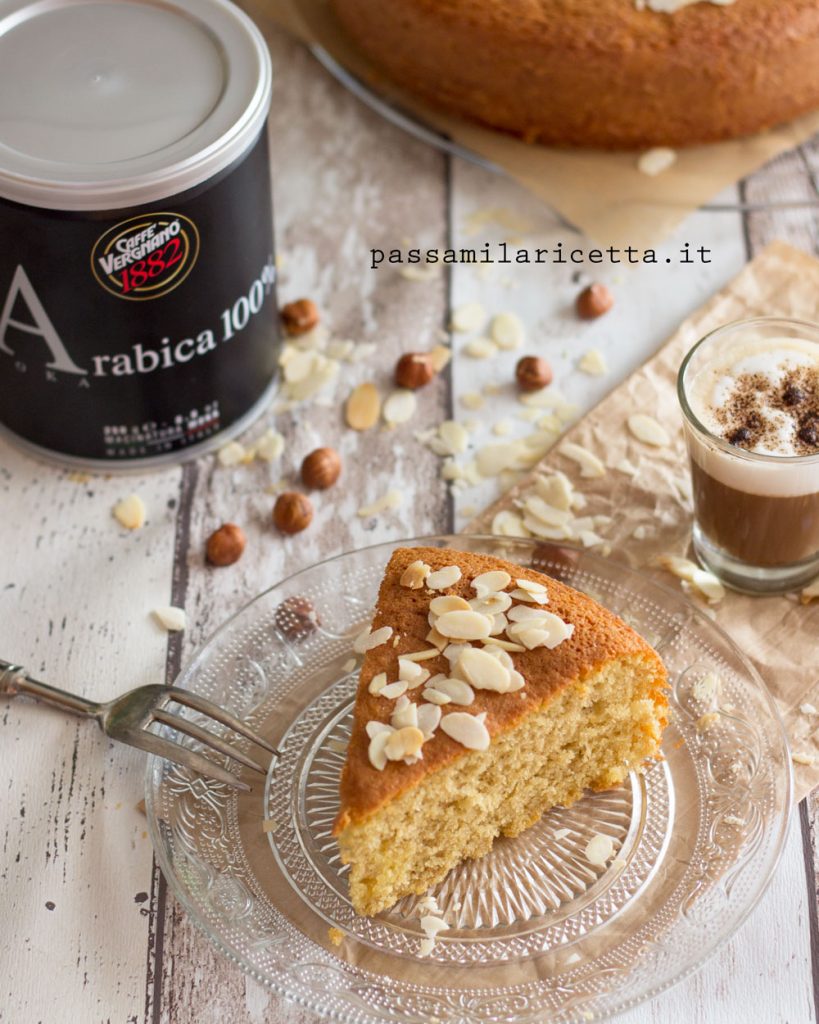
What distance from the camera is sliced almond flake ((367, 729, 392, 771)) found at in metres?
1.39

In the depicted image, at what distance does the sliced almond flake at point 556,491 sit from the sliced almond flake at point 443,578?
0.37 m

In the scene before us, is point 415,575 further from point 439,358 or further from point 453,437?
point 439,358

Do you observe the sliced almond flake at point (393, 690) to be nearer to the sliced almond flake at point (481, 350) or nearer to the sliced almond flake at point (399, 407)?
the sliced almond flake at point (399, 407)

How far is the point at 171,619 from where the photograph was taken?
5.86 feet

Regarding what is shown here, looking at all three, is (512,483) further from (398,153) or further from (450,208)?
(398,153)

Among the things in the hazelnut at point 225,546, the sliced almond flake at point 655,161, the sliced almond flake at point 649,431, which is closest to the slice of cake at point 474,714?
the hazelnut at point 225,546

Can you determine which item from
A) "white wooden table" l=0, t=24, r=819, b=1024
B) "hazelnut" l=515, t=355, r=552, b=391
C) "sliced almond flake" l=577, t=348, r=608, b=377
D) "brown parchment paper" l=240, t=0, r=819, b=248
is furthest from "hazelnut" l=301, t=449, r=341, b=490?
"brown parchment paper" l=240, t=0, r=819, b=248

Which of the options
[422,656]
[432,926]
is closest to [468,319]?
[422,656]

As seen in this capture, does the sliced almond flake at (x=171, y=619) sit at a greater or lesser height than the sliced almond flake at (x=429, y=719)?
lesser

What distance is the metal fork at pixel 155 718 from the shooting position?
4.96 ft

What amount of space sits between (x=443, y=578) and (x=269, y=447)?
1.81ft

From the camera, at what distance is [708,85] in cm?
216

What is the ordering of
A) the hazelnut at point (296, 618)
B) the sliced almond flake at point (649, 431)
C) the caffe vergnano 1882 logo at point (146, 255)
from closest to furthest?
1. the caffe vergnano 1882 logo at point (146, 255)
2. the hazelnut at point (296, 618)
3. the sliced almond flake at point (649, 431)

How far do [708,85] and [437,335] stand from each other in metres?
0.63
